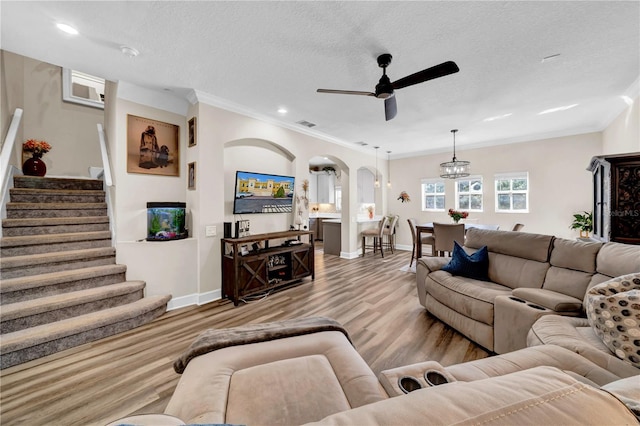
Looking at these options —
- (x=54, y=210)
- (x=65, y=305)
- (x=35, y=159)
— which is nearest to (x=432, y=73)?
(x=65, y=305)

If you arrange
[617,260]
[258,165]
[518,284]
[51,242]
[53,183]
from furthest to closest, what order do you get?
[258,165]
[53,183]
[51,242]
[518,284]
[617,260]

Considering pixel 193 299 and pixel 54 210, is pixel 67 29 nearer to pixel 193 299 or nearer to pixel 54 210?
pixel 54 210

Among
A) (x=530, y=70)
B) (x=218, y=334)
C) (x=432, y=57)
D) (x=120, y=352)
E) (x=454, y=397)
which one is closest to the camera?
(x=454, y=397)

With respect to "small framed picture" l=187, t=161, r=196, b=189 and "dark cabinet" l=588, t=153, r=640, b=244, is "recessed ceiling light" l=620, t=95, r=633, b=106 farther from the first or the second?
"small framed picture" l=187, t=161, r=196, b=189

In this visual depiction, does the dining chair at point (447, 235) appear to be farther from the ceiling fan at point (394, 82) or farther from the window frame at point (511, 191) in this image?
the ceiling fan at point (394, 82)

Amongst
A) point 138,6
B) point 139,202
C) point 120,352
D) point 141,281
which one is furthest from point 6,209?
point 138,6

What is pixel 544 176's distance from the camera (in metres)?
5.32

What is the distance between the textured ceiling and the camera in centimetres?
193

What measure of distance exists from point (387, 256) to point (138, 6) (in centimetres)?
615

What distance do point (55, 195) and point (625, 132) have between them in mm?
8659

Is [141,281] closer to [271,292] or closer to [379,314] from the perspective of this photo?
[271,292]

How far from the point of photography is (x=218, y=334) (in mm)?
1447

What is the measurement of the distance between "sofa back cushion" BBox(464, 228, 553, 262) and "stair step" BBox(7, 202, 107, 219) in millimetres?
5477

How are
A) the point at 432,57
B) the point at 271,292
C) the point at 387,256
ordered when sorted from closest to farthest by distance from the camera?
1. the point at 432,57
2. the point at 271,292
3. the point at 387,256
